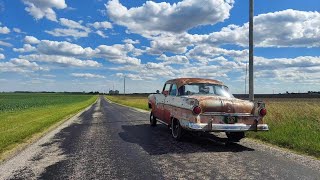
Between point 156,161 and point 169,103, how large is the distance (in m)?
4.74

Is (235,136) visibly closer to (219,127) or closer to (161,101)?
(219,127)

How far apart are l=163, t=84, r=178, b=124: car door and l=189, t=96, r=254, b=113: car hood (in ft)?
6.49

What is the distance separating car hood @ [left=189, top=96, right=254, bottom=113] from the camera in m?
9.95

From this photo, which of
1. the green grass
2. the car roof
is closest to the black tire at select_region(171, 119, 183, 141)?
the car roof

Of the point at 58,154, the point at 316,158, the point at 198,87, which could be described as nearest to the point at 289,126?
the point at 198,87

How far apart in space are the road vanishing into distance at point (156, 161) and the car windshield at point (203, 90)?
5.22ft

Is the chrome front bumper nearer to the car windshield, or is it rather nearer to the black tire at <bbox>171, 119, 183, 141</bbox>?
the black tire at <bbox>171, 119, 183, 141</bbox>

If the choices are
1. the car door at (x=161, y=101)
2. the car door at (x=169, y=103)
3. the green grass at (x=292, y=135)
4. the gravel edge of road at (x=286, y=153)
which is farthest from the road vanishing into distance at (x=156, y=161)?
the car door at (x=161, y=101)

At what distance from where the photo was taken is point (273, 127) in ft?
43.8

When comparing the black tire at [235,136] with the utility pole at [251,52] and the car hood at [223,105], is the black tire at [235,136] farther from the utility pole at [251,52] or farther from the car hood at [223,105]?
the utility pole at [251,52]

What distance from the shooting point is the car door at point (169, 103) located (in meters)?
12.2

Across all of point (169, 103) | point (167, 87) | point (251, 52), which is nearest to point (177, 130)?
point (169, 103)

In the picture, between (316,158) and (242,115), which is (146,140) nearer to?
(242,115)

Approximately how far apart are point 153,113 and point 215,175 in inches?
362
